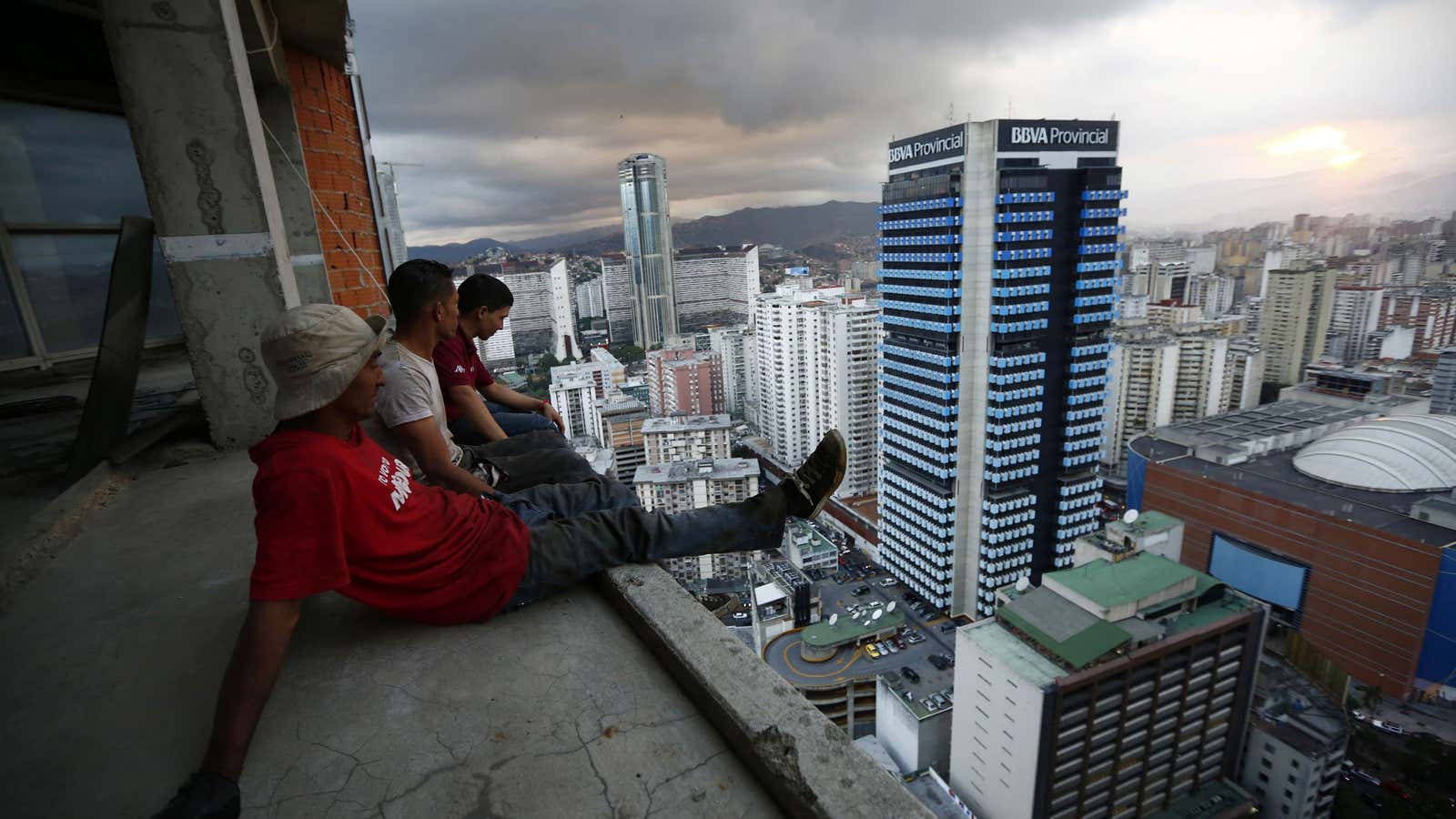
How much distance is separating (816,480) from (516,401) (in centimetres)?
209

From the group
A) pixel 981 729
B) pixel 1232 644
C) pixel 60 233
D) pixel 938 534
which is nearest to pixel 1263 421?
pixel 938 534

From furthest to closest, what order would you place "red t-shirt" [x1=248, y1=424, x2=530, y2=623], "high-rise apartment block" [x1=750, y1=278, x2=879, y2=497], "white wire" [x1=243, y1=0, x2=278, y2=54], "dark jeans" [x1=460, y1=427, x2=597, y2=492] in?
1. "high-rise apartment block" [x1=750, y1=278, x2=879, y2=497]
2. "white wire" [x1=243, y1=0, x2=278, y2=54]
3. "dark jeans" [x1=460, y1=427, x2=597, y2=492]
4. "red t-shirt" [x1=248, y1=424, x2=530, y2=623]

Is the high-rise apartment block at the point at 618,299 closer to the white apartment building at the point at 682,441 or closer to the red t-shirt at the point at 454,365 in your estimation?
the white apartment building at the point at 682,441

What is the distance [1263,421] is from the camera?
70.4ft

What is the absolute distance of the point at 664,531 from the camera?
209 cm

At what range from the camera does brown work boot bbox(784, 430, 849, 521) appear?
218 cm

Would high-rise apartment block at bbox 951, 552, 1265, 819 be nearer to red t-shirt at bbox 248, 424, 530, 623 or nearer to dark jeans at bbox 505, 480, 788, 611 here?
dark jeans at bbox 505, 480, 788, 611

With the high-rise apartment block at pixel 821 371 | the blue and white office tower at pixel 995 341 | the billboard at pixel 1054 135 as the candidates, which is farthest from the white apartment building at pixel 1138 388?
the billboard at pixel 1054 135

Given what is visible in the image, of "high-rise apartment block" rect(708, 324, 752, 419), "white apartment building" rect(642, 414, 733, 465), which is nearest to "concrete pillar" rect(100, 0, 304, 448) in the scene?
"white apartment building" rect(642, 414, 733, 465)

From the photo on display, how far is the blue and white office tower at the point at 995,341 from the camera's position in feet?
50.7

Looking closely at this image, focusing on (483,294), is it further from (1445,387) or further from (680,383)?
(1445,387)

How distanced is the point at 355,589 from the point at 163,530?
1527 mm

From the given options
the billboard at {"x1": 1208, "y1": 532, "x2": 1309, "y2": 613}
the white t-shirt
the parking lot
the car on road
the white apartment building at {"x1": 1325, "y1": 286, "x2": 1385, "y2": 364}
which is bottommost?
the car on road

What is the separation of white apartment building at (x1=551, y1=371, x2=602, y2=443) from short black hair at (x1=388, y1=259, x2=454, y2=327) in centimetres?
2610
